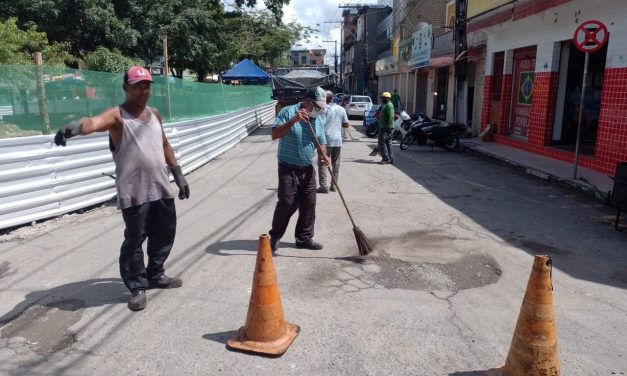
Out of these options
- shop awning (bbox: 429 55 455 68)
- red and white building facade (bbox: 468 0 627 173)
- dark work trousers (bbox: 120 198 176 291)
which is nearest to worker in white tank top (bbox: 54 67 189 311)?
dark work trousers (bbox: 120 198 176 291)

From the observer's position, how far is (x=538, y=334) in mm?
3006

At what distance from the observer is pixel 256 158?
1375cm

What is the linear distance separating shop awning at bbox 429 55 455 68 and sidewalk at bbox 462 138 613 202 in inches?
218

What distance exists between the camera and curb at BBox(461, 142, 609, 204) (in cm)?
859

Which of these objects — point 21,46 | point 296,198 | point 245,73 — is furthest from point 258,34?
point 296,198

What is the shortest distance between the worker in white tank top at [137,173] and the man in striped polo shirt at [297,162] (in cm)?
137

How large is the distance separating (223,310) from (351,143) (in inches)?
536

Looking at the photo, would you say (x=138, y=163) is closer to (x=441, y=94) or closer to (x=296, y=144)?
(x=296, y=144)

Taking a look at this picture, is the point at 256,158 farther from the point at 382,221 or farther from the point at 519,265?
the point at 519,265

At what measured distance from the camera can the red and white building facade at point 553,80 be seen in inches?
394

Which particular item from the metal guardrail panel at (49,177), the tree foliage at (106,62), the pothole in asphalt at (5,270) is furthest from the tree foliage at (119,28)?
the pothole in asphalt at (5,270)

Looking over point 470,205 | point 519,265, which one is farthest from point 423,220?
point 519,265

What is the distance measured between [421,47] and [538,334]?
927 inches

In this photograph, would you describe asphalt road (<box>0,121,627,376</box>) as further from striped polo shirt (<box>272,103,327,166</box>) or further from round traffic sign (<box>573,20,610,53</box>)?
round traffic sign (<box>573,20,610,53</box>)
